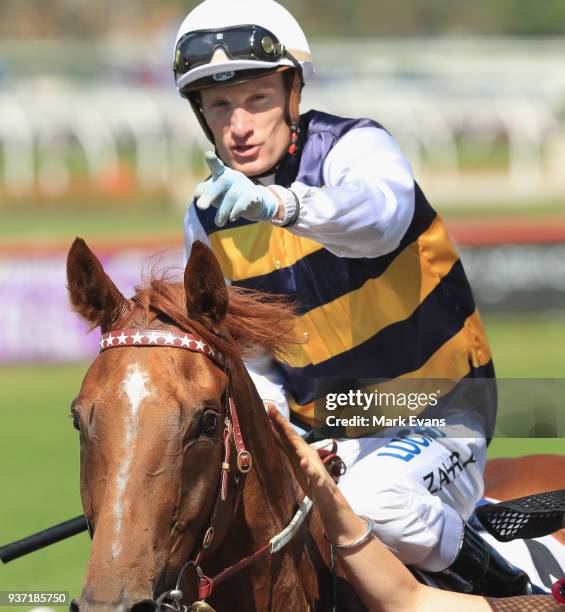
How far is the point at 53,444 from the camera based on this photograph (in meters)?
9.80

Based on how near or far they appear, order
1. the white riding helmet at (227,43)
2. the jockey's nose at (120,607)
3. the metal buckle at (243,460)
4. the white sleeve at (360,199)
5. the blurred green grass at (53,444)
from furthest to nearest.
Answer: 1. the blurred green grass at (53,444)
2. the white riding helmet at (227,43)
3. the white sleeve at (360,199)
4. the metal buckle at (243,460)
5. the jockey's nose at (120,607)

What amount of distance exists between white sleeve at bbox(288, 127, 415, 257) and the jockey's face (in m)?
0.18

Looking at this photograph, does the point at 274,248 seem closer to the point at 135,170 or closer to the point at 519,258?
the point at 519,258

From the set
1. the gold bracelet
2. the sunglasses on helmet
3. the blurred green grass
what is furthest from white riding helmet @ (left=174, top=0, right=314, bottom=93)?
the blurred green grass

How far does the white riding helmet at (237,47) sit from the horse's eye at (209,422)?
4.51ft

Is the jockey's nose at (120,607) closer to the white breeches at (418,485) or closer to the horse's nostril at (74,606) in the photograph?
the horse's nostril at (74,606)

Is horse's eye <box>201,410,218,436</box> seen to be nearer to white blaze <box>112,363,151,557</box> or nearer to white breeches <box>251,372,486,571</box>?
white blaze <box>112,363,151,557</box>

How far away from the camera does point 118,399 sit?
8.36 feet

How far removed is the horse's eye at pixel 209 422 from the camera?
259 centimetres

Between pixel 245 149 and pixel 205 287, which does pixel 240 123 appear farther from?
pixel 205 287

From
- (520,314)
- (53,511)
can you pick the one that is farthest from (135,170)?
(53,511)

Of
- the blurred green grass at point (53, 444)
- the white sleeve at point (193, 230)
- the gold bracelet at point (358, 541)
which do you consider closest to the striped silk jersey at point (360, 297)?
the white sleeve at point (193, 230)

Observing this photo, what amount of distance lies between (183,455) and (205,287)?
1.39 ft

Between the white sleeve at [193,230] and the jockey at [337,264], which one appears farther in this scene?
the white sleeve at [193,230]
